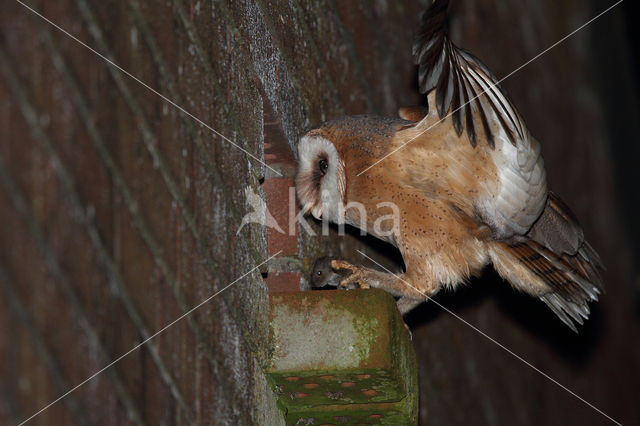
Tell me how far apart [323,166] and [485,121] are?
0.47 metres

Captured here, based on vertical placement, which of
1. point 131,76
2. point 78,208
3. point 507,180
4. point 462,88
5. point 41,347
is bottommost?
point 41,347

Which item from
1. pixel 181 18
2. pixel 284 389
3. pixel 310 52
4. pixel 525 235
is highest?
pixel 310 52

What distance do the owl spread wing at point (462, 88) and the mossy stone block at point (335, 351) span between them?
1.63 feet

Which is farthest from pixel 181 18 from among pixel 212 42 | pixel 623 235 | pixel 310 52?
pixel 623 235

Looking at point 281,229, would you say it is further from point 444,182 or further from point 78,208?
point 78,208

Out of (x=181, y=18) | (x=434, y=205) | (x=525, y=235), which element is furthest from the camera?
(x=525, y=235)

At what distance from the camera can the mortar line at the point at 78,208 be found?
88 centimetres

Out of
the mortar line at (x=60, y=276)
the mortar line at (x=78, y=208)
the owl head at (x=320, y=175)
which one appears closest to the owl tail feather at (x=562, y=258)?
the owl head at (x=320, y=175)

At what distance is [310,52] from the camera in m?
2.71

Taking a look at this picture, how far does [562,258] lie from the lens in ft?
8.09

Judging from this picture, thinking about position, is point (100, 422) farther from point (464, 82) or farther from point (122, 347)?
point (464, 82)

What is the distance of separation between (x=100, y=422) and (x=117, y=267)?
21cm

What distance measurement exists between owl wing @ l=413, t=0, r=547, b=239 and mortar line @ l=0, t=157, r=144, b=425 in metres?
1.09

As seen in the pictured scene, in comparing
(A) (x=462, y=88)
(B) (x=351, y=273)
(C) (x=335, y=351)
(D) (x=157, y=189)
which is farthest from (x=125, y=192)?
(B) (x=351, y=273)
